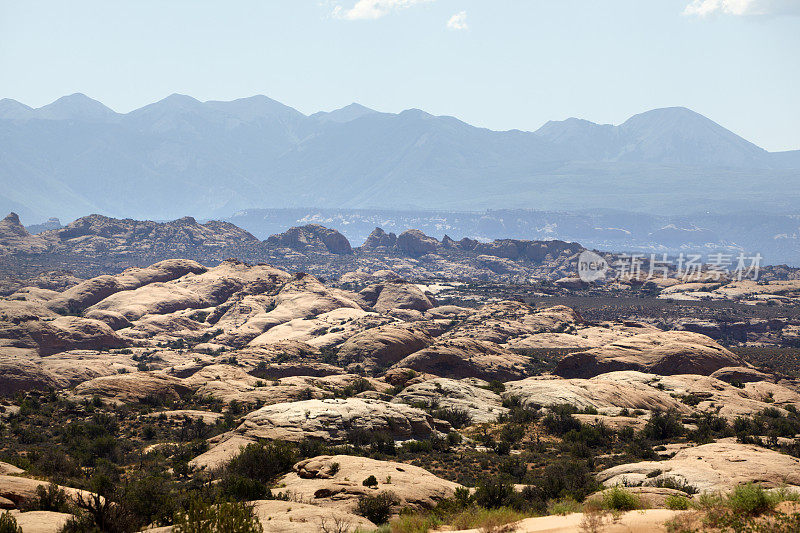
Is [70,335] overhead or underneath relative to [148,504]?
underneath

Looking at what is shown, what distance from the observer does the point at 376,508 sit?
2467 cm

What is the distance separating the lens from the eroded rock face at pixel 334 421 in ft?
137

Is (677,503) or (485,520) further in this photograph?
(677,503)

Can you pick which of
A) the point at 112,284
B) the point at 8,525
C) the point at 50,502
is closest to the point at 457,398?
the point at 50,502

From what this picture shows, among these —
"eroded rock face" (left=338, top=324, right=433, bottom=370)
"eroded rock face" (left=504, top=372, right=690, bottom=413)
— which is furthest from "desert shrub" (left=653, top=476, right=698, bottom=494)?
"eroded rock face" (left=338, top=324, right=433, bottom=370)

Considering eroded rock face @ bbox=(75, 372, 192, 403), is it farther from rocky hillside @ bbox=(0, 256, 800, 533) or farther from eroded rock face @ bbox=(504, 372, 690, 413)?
eroded rock face @ bbox=(504, 372, 690, 413)

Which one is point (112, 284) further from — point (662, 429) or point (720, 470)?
point (720, 470)

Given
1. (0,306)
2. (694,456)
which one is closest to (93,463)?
(694,456)

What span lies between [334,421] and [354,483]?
53.3ft

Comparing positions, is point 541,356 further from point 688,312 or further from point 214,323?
point 688,312

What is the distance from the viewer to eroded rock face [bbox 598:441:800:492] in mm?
29344

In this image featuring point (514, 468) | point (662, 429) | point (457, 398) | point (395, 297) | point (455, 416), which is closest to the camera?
point (514, 468)

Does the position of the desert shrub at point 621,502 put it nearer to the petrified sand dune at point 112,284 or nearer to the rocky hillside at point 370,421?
the rocky hillside at point 370,421

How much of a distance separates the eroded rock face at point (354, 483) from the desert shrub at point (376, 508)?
1.91 ft
